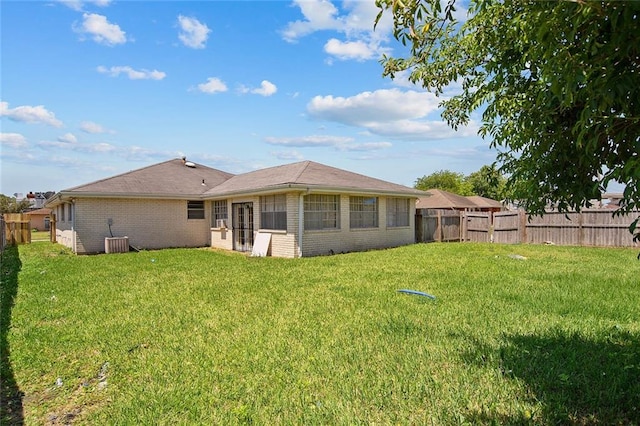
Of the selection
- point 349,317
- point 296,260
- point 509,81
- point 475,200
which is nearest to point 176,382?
point 349,317

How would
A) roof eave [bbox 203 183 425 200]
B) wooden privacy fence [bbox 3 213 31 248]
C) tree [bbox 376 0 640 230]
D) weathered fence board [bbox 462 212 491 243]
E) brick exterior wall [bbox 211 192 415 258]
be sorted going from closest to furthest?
tree [bbox 376 0 640 230] → roof eave [bbox 203 183 425 200] → brick exterior wall [bbox 211 192 415 258] → weathered fence board [bbox 462 212 491 243] → wooden privacy fence [bbox 3 213 31 248]

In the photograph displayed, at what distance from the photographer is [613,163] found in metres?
2.20

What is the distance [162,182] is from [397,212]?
1205 cm

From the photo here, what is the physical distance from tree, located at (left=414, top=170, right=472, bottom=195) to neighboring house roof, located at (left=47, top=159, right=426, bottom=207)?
42032mm

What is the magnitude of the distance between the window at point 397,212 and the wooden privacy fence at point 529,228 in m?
1.41

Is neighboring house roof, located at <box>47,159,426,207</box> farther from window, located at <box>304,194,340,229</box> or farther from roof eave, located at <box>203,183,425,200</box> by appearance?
window, located at <box>304,194,340,229</box>

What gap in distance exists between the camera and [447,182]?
5944 cm

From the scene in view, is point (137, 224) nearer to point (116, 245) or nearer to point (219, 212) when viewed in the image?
point (116, 245)

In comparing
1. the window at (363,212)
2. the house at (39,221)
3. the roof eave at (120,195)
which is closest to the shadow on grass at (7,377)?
the roof eave at (120,195)

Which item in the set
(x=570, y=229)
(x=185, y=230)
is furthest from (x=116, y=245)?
(x=570, y=229)

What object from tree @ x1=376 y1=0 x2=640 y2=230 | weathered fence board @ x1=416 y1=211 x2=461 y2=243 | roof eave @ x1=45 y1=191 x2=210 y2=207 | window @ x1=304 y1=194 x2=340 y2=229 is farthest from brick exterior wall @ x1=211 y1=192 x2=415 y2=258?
tree @ x1=376 y1=0 x2=640 y2=230

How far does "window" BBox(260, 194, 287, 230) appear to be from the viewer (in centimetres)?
1438

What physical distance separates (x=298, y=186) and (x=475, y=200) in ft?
102

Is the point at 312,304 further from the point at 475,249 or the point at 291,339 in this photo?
the point at 475,249
